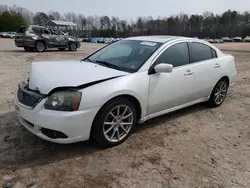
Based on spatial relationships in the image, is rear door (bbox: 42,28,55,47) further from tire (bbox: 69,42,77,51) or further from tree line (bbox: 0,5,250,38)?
tree line (bbox: 0,5,250,38)

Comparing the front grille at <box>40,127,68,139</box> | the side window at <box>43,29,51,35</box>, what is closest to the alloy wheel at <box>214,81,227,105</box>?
the front grille at <box>40,127,68,139</box>

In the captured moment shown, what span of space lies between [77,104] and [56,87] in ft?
1.08

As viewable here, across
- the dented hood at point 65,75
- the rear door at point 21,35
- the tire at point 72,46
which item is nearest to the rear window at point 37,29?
the rear door at point 21,35

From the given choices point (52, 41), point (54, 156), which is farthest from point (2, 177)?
point (52, 41)

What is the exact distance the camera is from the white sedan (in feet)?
9.25

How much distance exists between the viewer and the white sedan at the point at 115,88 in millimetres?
2818

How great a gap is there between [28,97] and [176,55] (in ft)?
7.81

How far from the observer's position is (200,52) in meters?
4.42

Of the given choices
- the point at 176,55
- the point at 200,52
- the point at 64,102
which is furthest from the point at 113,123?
the point at 200,52

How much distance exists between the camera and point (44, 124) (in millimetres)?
2789

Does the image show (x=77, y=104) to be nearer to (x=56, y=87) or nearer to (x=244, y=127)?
(x=56, y=87)

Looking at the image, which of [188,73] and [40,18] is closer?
[188,73]

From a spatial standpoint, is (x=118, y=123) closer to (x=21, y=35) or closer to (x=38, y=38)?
(x=38, y=38)

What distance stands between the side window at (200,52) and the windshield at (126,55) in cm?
Result: 81
